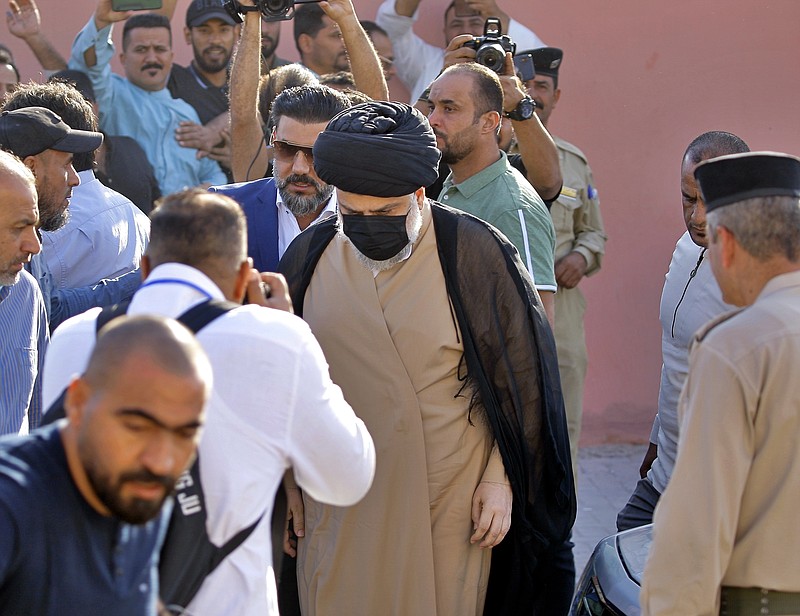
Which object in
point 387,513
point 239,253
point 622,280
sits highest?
point 239,253

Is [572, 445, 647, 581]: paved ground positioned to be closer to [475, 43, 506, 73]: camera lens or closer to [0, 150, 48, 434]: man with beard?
[475, 43, 506, 73]: camera lens

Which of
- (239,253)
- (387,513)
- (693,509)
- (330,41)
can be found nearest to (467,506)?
(387,513)

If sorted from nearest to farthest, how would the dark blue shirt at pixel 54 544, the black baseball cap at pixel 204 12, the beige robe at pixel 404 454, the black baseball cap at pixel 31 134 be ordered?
the dark blue shirt at pixel 54 544 → the beige robe at pixel 404 454 → the black baseball cap at pixel 31 134 → the black baseball cap at pixel 204 12

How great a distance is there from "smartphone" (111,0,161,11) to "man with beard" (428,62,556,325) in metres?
2.09

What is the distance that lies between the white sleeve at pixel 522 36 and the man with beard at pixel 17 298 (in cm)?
425

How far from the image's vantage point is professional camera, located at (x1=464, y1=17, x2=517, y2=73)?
5148 millimetres

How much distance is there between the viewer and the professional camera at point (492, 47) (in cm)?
515

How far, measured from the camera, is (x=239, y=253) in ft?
7.52

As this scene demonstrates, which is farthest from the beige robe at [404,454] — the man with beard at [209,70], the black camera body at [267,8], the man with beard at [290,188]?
the man with beard at [209,70]

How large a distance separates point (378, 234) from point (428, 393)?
49 cm

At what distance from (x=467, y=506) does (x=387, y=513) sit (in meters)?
0.24

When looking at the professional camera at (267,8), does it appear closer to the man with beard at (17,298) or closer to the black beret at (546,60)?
the black beret at (546,60)

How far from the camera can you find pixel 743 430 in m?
2.29

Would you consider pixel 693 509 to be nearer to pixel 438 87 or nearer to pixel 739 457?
pixel 739 457
